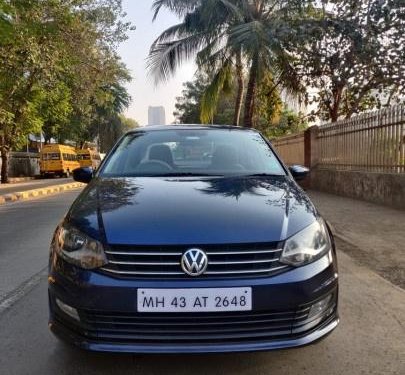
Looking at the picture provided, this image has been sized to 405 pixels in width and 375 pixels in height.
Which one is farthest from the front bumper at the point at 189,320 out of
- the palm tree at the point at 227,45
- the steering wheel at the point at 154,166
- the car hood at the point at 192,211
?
the palm tree at the point at 227,45

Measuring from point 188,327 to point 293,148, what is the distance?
1890cm

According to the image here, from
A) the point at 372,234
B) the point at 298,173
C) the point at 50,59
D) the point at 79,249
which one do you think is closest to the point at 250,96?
the point at 50,59

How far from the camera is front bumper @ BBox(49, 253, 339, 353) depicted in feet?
9.37

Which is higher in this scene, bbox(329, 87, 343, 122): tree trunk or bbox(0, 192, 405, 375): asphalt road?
bbox(329, 87, 343, 122): tree trunk

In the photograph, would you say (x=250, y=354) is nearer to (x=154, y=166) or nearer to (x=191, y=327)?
(x=191, y=327)

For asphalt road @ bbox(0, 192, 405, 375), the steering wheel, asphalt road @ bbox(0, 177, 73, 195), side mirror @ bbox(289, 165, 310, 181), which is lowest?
asphalt road @ bbox(0, 177, 73, 195)

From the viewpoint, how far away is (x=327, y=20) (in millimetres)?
13734

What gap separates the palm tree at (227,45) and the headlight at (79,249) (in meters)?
13.2

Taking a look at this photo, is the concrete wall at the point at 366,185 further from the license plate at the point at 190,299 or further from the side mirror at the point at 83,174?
the license plate at the point at 190,299

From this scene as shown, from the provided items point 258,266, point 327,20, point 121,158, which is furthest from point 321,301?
point 327,20

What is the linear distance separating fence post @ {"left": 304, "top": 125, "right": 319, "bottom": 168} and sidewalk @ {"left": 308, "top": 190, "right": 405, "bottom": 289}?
17.8ft

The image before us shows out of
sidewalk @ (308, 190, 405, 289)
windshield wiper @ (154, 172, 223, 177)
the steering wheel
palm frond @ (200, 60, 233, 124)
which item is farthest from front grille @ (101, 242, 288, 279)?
palm frond @ (200, 60, 233, 124)

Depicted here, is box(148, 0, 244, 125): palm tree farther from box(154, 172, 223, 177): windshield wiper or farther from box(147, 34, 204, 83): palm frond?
box(154, 172, 223, 177): windshield wiper

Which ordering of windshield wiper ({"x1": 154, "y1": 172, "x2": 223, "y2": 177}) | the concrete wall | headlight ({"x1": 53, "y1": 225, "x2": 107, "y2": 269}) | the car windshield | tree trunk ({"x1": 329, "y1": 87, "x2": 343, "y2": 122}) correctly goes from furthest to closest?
tree trunk ({"x1": 329, "y1": 87, "x2": 343, "y2": 122}), the concrete wall, the car windshield, windshield wiper ({"x1": 154, "y1": 172, "x2": 223, "y2": 177}), headlight ({"x1": 53, "y1": 225, "x2": 107, "y2": 269})
